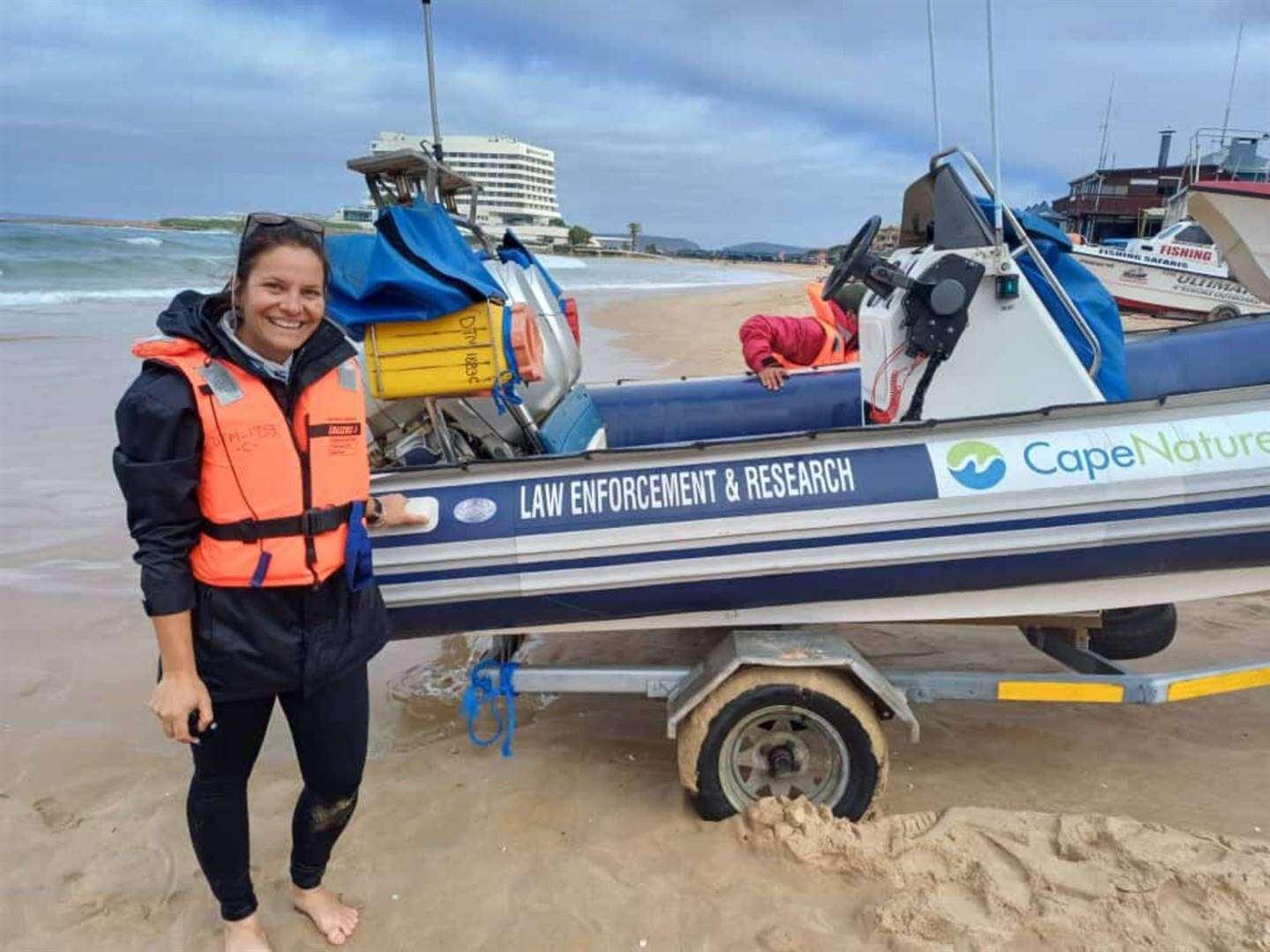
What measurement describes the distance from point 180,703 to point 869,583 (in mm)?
1873

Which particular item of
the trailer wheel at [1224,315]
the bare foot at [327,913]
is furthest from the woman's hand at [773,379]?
the bare foot at [327,913]

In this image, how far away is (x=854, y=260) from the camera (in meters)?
3.20

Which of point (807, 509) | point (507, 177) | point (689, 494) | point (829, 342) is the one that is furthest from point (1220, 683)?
point (507, 177)

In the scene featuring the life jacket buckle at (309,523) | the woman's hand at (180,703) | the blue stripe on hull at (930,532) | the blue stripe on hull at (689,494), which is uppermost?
the life jacket buckle at (309,523)

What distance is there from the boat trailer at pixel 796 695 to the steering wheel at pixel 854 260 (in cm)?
129

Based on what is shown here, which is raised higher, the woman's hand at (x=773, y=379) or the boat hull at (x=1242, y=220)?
the boat hull at (x=1242, y=220)

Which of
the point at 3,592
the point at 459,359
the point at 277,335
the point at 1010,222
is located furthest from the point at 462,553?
the point at 3,592

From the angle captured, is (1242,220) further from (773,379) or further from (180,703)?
(180,703)

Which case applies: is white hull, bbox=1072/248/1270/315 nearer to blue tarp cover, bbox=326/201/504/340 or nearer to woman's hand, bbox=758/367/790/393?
woman's hand, bbox=758/367/790/393

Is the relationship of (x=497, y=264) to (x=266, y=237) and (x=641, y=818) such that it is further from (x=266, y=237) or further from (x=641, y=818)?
(x=641, y=818)

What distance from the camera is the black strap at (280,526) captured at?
6.23 ft

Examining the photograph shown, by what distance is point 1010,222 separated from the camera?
A: 3.02 metres

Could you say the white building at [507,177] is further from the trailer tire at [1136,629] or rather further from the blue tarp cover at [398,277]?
the trailer tire at [1136,629]

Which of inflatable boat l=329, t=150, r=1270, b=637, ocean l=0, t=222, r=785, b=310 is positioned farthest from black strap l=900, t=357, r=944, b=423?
ocean l=0, t=222, r=785, b=310
